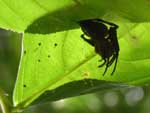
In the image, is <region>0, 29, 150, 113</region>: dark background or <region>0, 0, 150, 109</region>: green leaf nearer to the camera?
<region>0, 0, 150, 109</region>: green leaf

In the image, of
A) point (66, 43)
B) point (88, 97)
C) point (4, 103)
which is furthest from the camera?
point (88, 97)

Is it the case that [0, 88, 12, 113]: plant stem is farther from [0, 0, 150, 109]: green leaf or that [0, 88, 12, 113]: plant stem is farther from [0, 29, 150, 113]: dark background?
[0, 29, 150, 113]: dark background

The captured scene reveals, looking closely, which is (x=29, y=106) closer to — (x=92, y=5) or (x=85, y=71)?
(x=85, y=71)

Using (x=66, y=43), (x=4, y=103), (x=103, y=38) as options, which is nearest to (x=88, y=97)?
(x=103, y=38)

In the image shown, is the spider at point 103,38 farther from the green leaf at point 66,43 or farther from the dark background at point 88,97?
the dark background at point 88,97

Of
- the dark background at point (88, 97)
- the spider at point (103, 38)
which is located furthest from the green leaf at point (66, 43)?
the dark background at point (88, 97)

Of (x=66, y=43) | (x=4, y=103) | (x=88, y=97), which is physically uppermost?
(x=66, y=43)

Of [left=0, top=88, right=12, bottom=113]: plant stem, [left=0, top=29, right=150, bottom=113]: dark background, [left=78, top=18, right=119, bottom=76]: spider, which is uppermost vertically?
[left=78, top=18, right=119, bottom=76]: spider

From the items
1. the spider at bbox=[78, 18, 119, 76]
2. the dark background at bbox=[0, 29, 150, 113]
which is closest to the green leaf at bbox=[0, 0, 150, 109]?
the spider at bbox=[78, 18, 119, 76]

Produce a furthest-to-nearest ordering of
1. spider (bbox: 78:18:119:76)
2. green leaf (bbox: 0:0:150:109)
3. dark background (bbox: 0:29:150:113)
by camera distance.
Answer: dark background (bbox: 0:29:150:113) < spider (bbox: 78:18:119:76) < green leaf (bbox: 0:0:150:109)

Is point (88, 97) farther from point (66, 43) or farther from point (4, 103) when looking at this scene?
point (4, 103)

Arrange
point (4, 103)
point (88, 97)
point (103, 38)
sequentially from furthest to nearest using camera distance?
point (88, 97) → point (103, 38) → point (4, 103)
